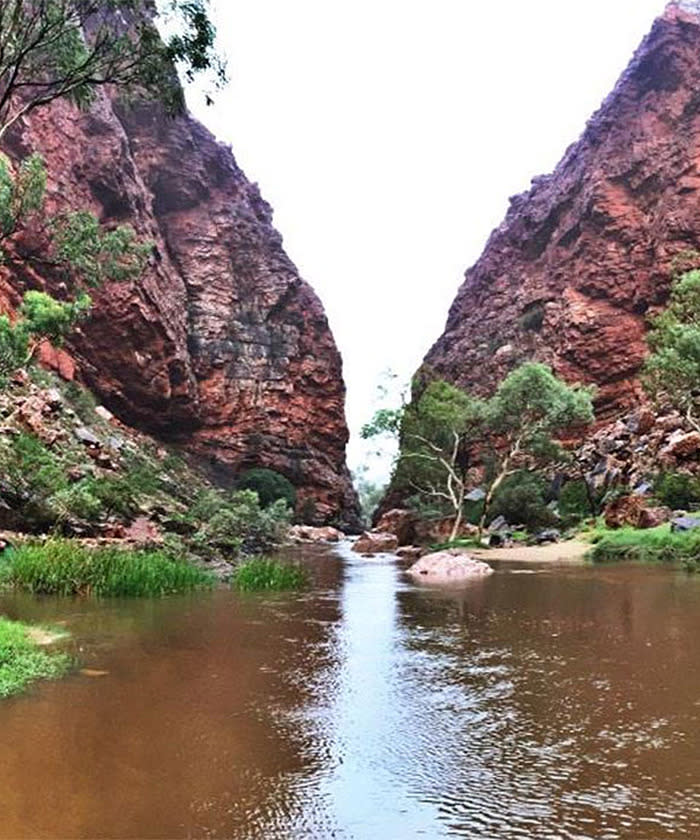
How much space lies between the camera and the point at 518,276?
68.4m

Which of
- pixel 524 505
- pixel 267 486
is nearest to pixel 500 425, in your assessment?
pixel 524 505

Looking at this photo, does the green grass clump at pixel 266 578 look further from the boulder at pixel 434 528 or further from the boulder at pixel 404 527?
the boulder at pixel 404 527

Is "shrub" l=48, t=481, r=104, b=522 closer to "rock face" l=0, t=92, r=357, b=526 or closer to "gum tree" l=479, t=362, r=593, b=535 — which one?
"gum tree" l=479, t=362, r=593, b=535

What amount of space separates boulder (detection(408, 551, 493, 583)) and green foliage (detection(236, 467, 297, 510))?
34840 mm

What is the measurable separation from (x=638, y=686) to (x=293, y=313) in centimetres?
6436

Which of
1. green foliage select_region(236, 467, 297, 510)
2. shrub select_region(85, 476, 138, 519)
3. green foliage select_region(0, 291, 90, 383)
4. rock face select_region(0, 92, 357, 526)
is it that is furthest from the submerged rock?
rock face select_region(0, 92, 357, 526)

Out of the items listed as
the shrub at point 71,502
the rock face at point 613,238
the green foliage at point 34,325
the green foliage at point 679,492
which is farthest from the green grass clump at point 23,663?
the rock face at point 613,238

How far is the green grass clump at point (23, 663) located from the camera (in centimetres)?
598

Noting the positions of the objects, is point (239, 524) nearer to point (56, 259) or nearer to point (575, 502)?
point (56, 259)

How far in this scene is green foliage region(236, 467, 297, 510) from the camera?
182 ft

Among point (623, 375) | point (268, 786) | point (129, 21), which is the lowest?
point (268, 786)

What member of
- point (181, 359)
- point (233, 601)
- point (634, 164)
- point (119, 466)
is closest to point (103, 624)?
point (233, 601)

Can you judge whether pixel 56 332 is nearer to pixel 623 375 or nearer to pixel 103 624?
pixel 103 624

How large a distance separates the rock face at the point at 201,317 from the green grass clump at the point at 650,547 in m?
35.0
